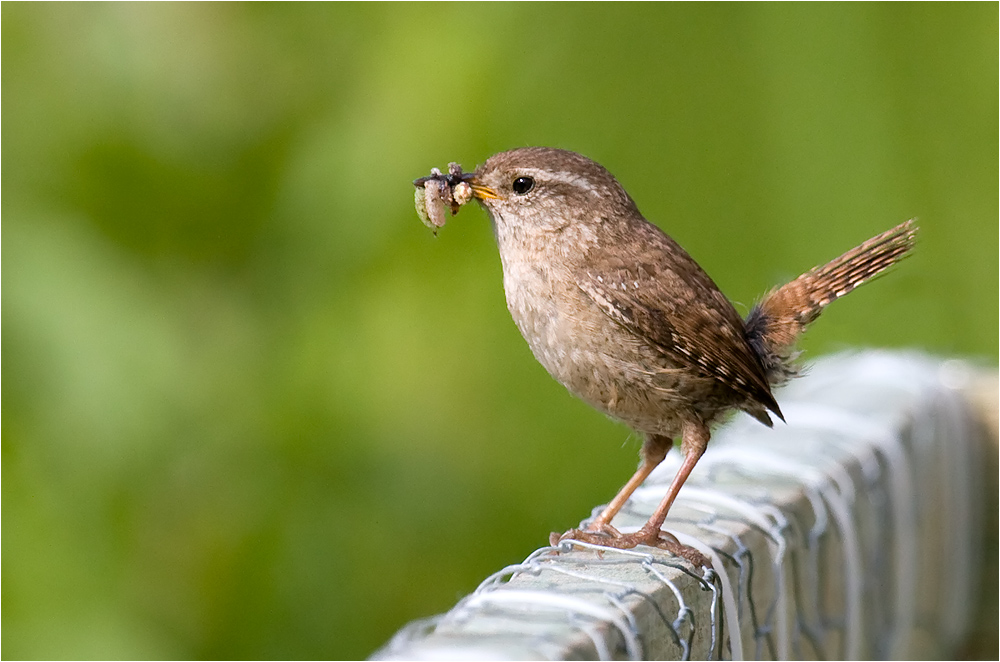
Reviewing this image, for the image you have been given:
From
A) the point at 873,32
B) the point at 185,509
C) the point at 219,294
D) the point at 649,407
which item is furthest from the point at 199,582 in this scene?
the point at 873,32

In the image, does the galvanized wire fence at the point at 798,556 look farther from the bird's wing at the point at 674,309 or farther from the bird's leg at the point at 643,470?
the bird's wing at the point at 674,309

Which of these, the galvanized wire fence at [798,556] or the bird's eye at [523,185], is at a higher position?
the bird's eye at [523,185]

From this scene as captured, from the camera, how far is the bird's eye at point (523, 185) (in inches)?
99.4

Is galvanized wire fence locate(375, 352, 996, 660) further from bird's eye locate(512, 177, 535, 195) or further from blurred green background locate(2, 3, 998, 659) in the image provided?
A: bird's eye locate(512, 177, 535, 195)

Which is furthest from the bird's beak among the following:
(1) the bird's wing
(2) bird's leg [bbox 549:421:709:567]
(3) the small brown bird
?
(2) bird's leg [bbox 549:421:709:567]

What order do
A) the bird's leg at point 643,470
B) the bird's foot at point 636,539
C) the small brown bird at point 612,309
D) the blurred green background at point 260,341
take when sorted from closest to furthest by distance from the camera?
the bird's foot at point 636,539 < the small brown bird at point 612,309 < the bird's leg at point 643,470 < the blurred green background at point 260,341

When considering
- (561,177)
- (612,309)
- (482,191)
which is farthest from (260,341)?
(612,309)

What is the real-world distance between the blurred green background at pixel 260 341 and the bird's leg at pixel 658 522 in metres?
0.71

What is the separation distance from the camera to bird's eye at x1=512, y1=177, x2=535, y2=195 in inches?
99.4

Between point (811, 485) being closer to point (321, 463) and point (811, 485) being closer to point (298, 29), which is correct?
point (321, 463)

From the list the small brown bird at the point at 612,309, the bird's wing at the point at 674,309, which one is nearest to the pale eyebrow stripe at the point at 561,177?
the small brown bird at the point at 612,309

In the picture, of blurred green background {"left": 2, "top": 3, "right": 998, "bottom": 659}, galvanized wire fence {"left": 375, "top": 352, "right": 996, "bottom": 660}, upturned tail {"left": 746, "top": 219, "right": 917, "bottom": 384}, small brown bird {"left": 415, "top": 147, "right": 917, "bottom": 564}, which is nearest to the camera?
galvanized wire fence {"left": 375, "top": 352, "right": 996, "bottom": 660}

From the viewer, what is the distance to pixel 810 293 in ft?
9.41

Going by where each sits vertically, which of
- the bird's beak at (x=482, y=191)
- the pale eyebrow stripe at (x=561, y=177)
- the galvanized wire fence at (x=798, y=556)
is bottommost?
the galvanized wire fence at (x=798, y=556)
